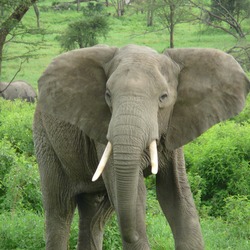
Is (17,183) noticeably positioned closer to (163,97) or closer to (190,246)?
(190,246)

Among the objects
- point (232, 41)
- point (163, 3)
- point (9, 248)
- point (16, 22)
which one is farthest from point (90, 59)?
point (232, 41)

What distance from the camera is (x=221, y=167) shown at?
28.7ft

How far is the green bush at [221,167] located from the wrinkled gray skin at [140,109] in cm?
356

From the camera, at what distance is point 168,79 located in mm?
4199

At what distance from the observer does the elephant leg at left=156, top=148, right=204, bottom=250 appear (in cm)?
448

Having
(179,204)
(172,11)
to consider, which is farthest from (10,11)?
(179,204)

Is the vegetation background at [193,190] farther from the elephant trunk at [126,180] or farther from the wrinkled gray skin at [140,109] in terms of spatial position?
the elephant trunk at [126,180]

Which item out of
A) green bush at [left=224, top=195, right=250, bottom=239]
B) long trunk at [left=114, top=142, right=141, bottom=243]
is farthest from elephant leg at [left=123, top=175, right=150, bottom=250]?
green bush at [left=224, top=195, right=250, bottom=239]

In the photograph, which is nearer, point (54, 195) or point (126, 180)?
point (126, 180)

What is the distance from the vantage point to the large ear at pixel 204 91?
4.33 metres

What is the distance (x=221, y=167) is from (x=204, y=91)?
14.7 feet

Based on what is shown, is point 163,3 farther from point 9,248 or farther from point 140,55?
point 140,55

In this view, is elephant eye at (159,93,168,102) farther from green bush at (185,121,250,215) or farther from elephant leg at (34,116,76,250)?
green bush at (185,121,250,215)

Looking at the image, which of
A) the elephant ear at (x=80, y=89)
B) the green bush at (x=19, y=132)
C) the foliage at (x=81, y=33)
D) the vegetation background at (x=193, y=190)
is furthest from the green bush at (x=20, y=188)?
the foliage at (x=81, y=33)
